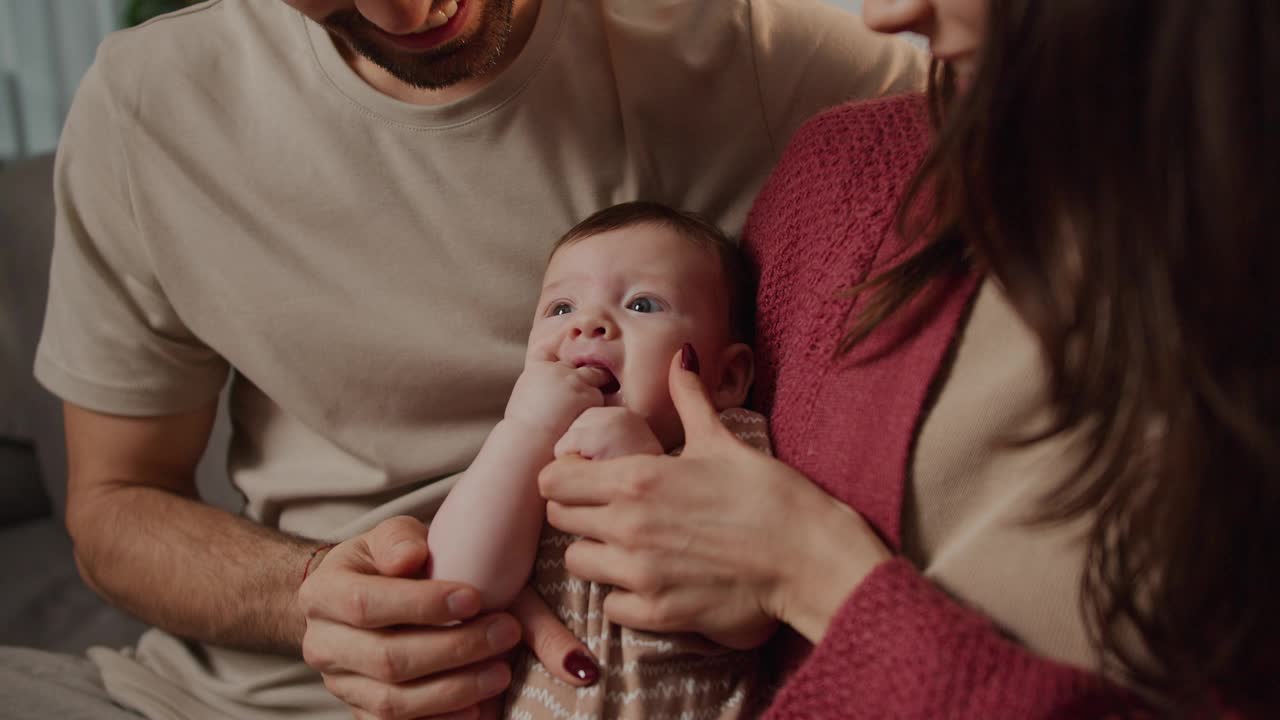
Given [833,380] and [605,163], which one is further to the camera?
[605,163]

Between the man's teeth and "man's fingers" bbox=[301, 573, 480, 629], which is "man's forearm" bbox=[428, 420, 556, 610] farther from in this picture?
the man's teeth

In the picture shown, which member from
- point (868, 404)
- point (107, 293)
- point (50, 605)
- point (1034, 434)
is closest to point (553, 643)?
point (868, 404)

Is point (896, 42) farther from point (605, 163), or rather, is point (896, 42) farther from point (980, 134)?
point (980, 134)

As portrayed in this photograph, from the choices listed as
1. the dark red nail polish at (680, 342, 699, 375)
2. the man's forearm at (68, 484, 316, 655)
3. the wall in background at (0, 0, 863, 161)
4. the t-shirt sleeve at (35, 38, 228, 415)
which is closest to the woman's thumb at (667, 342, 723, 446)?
the dark red nail polish at (680, 342, 699, 375)

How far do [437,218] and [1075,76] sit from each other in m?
0.82

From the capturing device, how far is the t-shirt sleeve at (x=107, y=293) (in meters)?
1.30

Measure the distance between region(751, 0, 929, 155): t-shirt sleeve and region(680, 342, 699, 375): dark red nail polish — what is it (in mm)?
449

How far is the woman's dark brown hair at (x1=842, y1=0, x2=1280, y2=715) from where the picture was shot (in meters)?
0.67

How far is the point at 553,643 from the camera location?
3.08 ft

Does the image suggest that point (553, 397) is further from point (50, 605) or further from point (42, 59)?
point (42, 59)

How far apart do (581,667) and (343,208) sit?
27.1 inches

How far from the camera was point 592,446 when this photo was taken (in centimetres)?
97

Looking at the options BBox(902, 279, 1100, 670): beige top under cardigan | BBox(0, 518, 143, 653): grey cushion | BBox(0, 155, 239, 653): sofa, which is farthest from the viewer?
BBox(0, 155, 239, 653): sofa

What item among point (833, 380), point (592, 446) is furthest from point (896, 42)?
point (592, 446)
